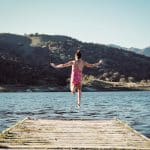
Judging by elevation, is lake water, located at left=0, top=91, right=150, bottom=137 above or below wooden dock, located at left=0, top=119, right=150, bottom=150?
below

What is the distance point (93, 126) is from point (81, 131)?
10.3 ft

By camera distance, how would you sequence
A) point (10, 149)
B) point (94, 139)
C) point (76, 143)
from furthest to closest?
point (94, 139)
point (76, 143)
point (10, 149)

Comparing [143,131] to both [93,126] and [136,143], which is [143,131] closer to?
[93,126]

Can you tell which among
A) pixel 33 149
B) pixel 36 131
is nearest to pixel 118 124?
pixel 36 131

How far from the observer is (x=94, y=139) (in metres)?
19.0

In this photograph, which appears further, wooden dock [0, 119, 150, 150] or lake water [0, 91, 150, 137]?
lake water [0, 91, 150, 137]

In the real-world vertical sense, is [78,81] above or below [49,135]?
above

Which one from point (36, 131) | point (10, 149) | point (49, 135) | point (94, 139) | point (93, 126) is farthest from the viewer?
point (93, 126)

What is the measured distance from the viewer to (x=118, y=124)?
26.5 metres

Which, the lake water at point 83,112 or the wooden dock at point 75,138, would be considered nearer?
the wooden dock at point 75,138

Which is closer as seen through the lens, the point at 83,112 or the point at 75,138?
the point at 75,138

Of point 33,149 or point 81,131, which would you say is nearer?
point 33,149

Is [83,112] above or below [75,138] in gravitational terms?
below

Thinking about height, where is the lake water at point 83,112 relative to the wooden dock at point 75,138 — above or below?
below
